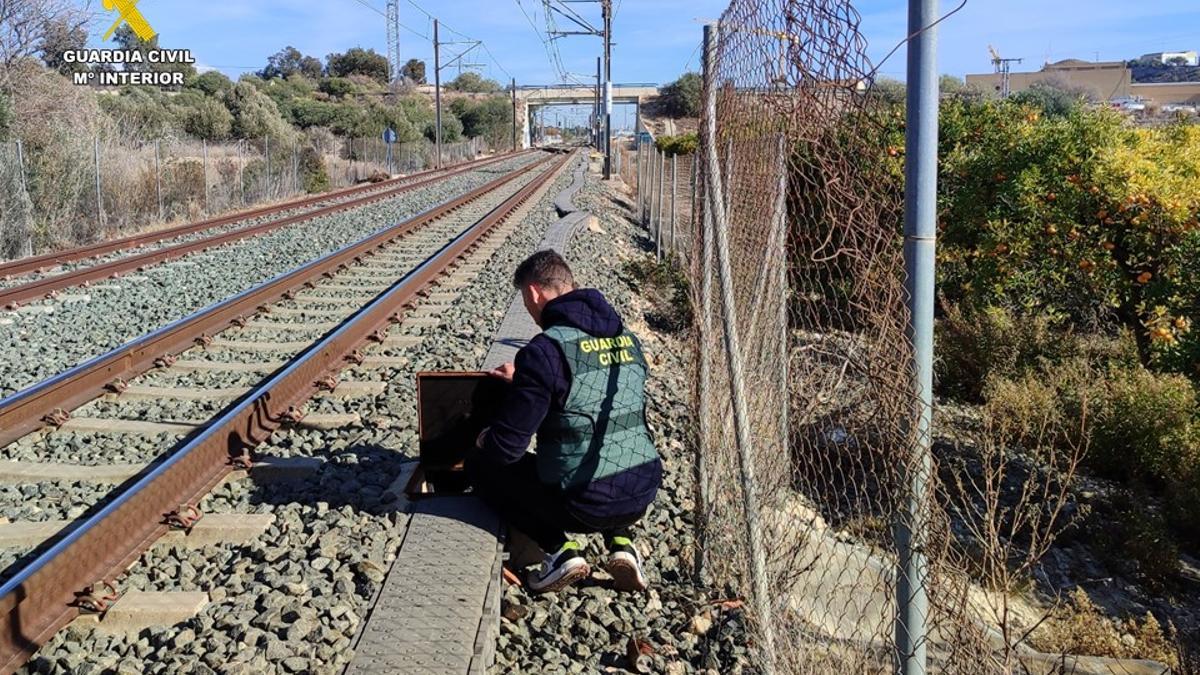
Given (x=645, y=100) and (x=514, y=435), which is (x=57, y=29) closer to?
(x=514, y=435)

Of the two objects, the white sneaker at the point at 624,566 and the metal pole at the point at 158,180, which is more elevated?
the metal pole at the point at 158,180

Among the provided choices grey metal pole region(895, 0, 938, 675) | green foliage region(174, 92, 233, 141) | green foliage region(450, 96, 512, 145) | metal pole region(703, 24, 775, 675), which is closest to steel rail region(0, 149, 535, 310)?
metal pole region(703, 24, 775, 675)

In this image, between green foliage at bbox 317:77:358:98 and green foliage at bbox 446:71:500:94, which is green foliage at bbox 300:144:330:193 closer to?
green foliage at bbox 317:77:358:98

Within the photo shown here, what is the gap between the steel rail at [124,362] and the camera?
6.44 m

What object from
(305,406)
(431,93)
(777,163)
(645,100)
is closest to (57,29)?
(305,406)

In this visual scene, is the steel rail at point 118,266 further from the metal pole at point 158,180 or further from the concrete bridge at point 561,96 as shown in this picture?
the concrete bridge at point 561,96

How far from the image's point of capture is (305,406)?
23.1 ft

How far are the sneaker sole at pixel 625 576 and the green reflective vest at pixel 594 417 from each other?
38 cm

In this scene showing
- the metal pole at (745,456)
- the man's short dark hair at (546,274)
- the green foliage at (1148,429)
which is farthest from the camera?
the green foliage at (1148,429)

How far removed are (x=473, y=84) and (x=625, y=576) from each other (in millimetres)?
159808

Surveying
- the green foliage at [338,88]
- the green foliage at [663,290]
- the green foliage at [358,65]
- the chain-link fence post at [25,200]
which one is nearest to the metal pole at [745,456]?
the green foliage at [663,290]

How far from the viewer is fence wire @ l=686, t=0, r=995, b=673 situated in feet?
9.73

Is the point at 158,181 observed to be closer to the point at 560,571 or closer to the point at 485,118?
the point at 560,571

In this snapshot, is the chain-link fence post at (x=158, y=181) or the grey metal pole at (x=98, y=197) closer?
the grey metal pole at (x=98, y=197)
